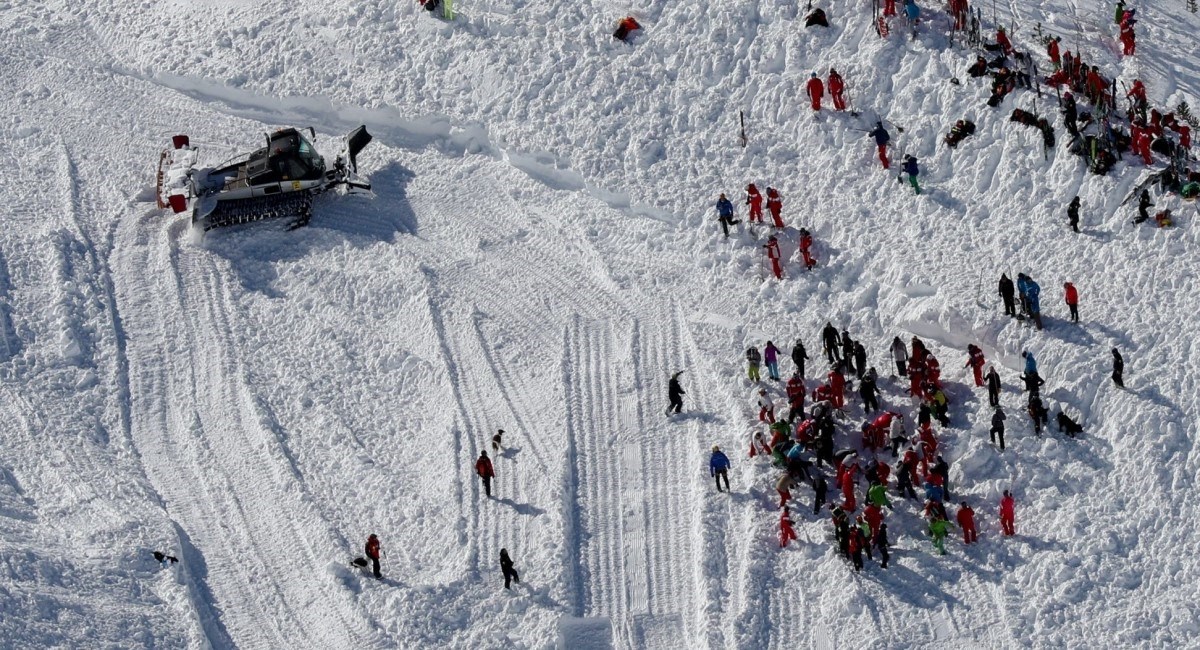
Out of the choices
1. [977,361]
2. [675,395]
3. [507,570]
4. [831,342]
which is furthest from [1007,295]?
[507,570]

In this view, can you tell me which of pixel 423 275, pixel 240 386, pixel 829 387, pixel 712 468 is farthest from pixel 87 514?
pixel 829 387

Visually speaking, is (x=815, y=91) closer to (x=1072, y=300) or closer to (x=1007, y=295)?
(x=1007, y=295)

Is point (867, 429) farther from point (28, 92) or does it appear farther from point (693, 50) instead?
point (28, 92)

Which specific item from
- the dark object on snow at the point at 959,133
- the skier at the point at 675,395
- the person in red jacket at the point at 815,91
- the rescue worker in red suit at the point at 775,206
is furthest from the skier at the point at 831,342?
the person in red jacket at the point at 815,91

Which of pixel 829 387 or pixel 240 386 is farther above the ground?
pixel 829 387

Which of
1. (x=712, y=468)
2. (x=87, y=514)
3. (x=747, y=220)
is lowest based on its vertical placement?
(x=87, y=514)

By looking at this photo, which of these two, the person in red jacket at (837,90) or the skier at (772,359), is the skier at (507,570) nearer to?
the skier at (772,359)
